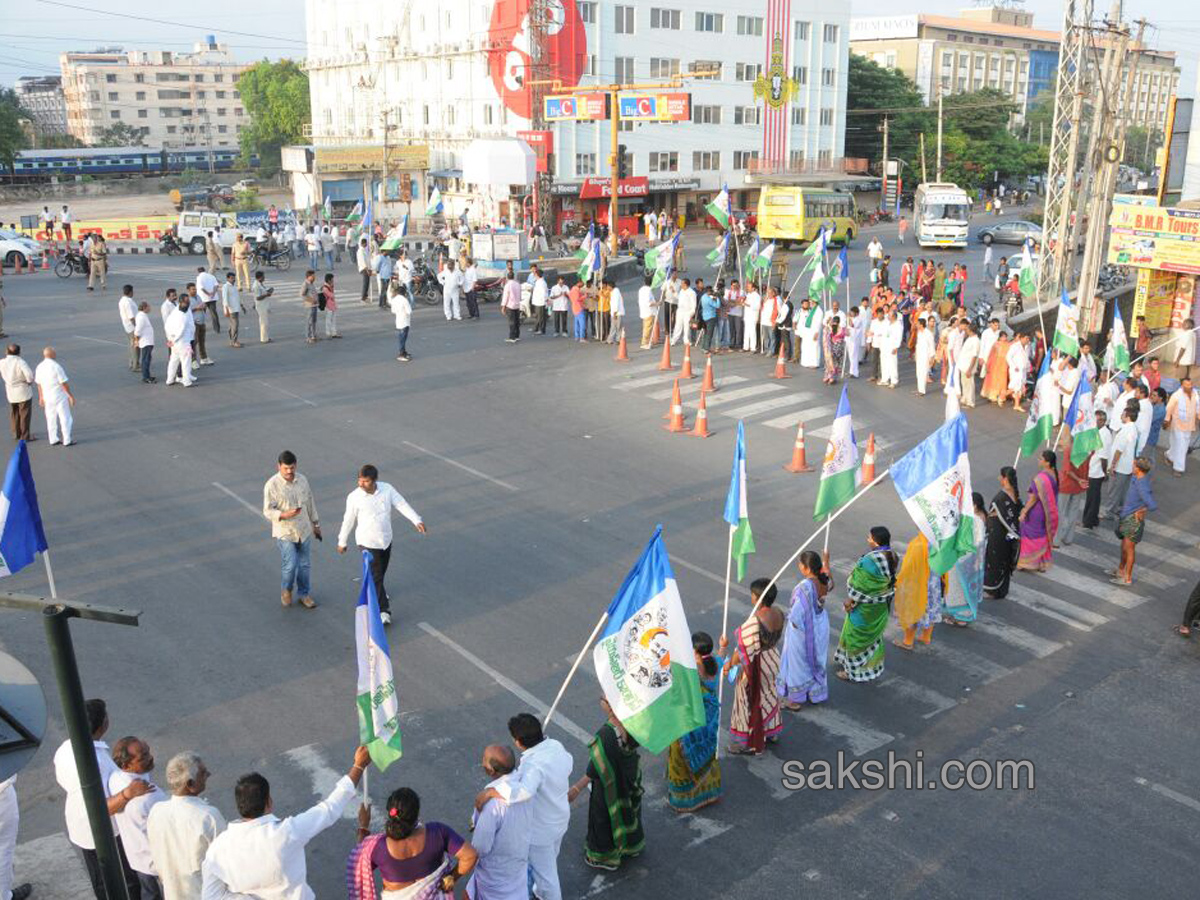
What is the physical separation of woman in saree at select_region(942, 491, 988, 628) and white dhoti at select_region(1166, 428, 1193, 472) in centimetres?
691

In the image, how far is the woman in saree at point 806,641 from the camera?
8.73 m

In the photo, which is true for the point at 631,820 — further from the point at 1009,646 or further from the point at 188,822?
the point at 1009,646

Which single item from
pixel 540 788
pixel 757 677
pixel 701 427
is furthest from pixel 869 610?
pixel 701 427

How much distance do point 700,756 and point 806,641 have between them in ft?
5.69

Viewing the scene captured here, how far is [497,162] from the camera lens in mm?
40438

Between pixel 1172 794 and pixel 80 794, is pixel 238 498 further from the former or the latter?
pixel 1172 794

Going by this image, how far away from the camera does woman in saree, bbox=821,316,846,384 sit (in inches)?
815

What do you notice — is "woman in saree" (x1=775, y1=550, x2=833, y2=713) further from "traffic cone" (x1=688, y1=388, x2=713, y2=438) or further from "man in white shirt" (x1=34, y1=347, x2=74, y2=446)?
"man in white shirt" (x1=34, y1=347, x2=74, y2=446)

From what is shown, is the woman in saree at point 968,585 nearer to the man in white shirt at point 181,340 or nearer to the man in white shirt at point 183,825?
the man in white shirt at point 183,825

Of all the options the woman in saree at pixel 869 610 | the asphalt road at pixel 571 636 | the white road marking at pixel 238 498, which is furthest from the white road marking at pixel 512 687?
the white road marking at pixel 238 498

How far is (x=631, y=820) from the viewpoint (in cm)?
683

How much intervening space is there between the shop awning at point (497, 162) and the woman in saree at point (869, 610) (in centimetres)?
3382

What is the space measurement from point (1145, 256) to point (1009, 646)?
1526 cm

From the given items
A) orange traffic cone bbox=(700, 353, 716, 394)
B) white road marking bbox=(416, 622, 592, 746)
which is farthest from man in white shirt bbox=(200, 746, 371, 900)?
orange traffic cone bbox=(700, 353, 716, 394)
